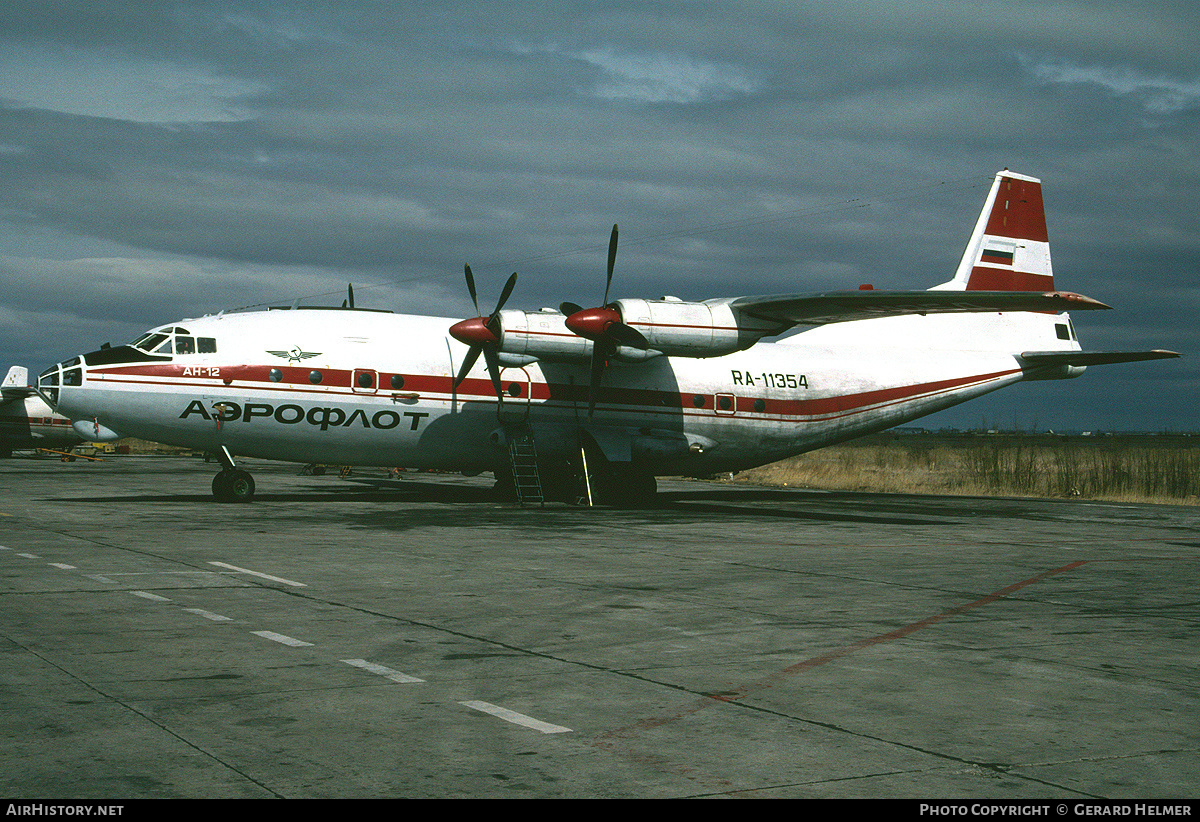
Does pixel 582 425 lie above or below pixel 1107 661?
above

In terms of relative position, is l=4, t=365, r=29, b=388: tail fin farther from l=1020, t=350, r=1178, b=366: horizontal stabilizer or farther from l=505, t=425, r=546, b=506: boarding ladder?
l=1020, t=350, r=1178, b=366: horizontal stabilizer

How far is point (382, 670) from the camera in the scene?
25.2 feet

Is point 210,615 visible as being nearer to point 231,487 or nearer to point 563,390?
point 231,487

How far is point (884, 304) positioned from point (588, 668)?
18.5 m

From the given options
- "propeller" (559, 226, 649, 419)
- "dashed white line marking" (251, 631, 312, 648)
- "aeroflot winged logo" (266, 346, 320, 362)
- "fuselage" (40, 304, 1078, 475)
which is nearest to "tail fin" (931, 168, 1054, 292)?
"fuselage" (40, 304, 1078, 475)

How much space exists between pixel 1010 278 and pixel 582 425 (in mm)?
15189

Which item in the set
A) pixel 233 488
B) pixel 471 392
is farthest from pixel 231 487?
pixel 471 392

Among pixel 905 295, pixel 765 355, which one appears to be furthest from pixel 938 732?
pixel 765 355

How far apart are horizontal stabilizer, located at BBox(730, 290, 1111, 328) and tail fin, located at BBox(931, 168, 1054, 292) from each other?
7.64 meters

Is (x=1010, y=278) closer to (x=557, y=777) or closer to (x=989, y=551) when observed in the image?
(x=989, y=551)

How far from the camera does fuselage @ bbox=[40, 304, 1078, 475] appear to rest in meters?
24.0

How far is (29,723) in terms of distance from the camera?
608 cm

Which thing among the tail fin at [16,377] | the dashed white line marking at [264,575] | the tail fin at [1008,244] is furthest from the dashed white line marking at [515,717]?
the tail fin at [16,377]

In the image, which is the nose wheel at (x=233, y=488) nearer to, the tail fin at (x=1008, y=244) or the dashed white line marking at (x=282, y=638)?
the dashed white line marking at (x=282, y=638)
